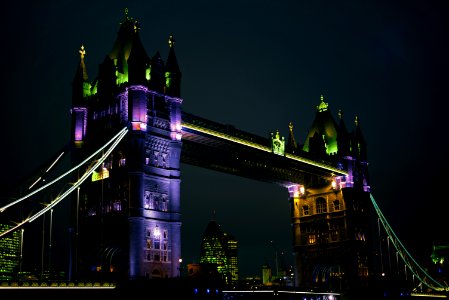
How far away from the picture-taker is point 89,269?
59.6 meters

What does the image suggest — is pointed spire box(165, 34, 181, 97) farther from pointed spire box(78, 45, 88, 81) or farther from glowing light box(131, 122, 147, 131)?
pointed spire box(78, 45, 88, 81)

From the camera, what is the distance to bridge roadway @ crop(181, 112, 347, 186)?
224 ft

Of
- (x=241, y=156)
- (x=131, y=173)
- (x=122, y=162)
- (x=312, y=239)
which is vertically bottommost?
(x=312, y=239)

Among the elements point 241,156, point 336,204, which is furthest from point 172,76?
point 336,204

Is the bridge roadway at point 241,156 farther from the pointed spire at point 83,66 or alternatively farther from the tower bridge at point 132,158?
the pointed spire at point 83,66

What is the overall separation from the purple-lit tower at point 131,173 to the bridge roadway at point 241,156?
494 cm

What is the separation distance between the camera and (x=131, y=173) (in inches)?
2276

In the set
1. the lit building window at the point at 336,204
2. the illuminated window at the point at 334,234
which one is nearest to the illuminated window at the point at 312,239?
the illuminated window at the point at 334,234

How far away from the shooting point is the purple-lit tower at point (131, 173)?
189ft

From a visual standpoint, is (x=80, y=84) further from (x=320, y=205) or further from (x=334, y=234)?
(x=334, y=234)

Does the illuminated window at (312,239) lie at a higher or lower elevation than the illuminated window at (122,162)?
lower

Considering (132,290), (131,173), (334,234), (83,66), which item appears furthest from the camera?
(334,234)

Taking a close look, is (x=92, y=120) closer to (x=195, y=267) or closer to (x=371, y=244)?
(x=195, y=267)

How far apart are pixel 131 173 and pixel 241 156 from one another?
21635 millimetres
